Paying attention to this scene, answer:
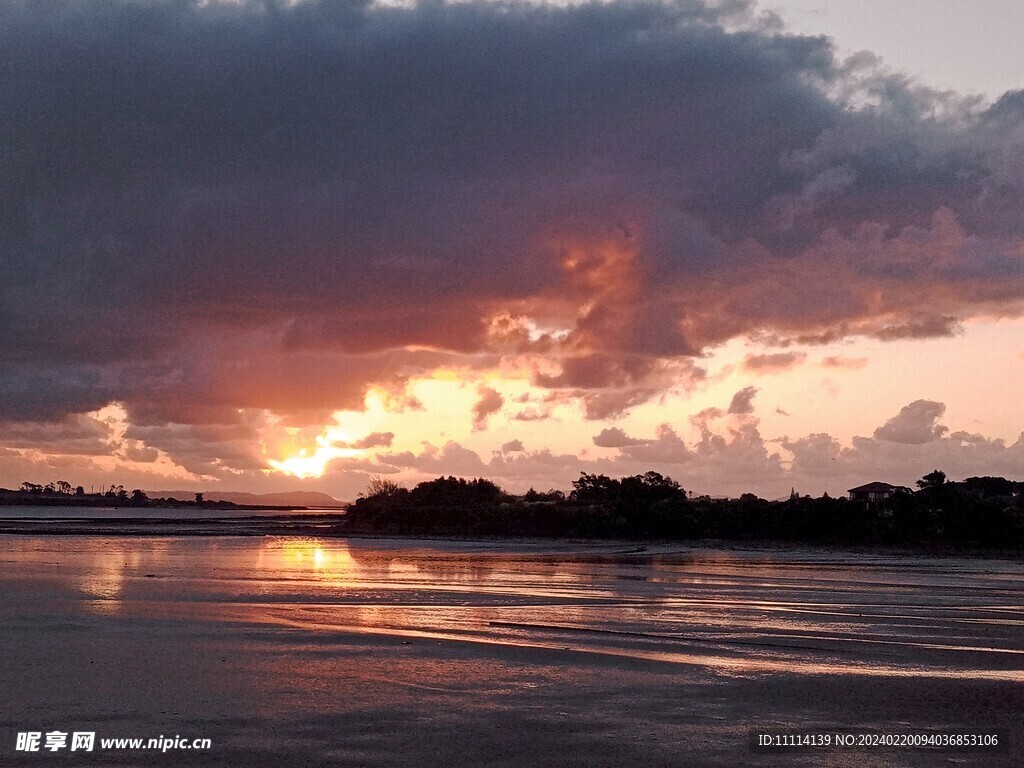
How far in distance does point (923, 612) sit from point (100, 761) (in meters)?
25.7

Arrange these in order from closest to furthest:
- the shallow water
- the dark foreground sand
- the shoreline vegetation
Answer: the dark foreground sand, the shallow water, the shoreline vegetation

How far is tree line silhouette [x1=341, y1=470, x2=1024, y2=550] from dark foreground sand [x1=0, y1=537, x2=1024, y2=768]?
4524 cm

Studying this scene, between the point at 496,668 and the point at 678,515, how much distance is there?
77.2m

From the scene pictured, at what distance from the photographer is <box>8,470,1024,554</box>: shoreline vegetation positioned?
82.2 meters

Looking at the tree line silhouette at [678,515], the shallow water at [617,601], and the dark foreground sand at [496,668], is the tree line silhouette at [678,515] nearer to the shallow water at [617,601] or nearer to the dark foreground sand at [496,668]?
the shallow water at [617,601]

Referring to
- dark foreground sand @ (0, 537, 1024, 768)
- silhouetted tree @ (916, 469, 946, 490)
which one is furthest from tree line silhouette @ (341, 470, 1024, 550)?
dark foreground sand @ (0, 537, 1024, 768)

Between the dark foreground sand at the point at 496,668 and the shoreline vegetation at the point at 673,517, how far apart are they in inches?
1778

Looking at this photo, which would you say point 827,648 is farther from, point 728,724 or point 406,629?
point 406,629

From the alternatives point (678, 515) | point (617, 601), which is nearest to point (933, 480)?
point (678, 515)

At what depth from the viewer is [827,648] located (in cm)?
2266

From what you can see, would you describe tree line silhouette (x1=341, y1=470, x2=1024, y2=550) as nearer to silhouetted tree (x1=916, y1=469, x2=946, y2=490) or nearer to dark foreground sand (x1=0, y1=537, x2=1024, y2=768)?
silhouetted tree (x1=916, y1=469, x2=946, y2=490)

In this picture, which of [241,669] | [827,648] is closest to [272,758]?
[241,669]

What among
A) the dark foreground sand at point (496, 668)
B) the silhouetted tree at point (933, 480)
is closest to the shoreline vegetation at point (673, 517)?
the silhouetted tree at point (933, 480)

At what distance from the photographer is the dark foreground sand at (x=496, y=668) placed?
13930 mm
